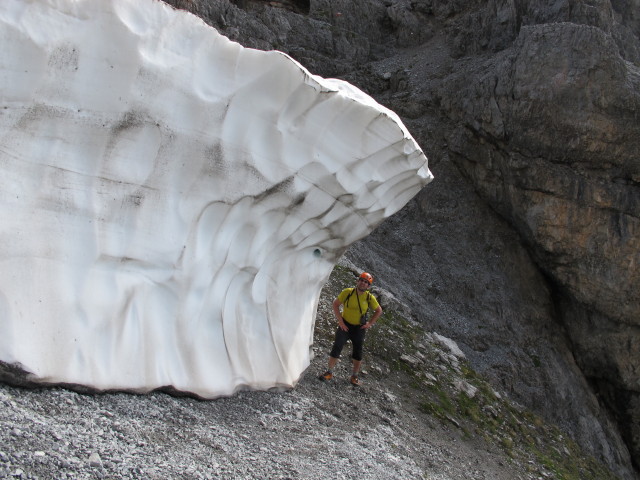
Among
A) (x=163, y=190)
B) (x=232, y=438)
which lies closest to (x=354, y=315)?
(x=232, y=438)

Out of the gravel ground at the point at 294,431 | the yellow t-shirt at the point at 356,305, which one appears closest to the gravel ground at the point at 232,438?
the gravel ground at the point at 294,431

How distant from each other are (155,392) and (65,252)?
5.99 feet

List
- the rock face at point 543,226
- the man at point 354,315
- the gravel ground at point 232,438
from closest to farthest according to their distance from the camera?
the gravel ground at point 232,438 < the man at point 354,315 < the rock face at point 543,226

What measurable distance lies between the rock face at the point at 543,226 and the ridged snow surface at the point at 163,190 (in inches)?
346

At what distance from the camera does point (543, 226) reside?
62.2 feet

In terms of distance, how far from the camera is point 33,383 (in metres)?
5.80

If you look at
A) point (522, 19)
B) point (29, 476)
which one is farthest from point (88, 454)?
point (522, 19)

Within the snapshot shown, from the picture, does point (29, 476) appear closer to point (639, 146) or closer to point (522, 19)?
point (639, 146)

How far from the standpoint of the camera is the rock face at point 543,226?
17578 millimetres

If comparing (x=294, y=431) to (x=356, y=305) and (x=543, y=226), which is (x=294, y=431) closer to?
→ (x=356, y=305)

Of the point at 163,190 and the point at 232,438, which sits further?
the point at 163,190

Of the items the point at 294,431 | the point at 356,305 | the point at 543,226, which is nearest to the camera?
the point at 294,431

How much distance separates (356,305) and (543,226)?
40.0 feet

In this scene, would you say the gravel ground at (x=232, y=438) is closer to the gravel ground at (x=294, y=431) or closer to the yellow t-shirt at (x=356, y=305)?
the gravel ground at (x=294, y=431)
